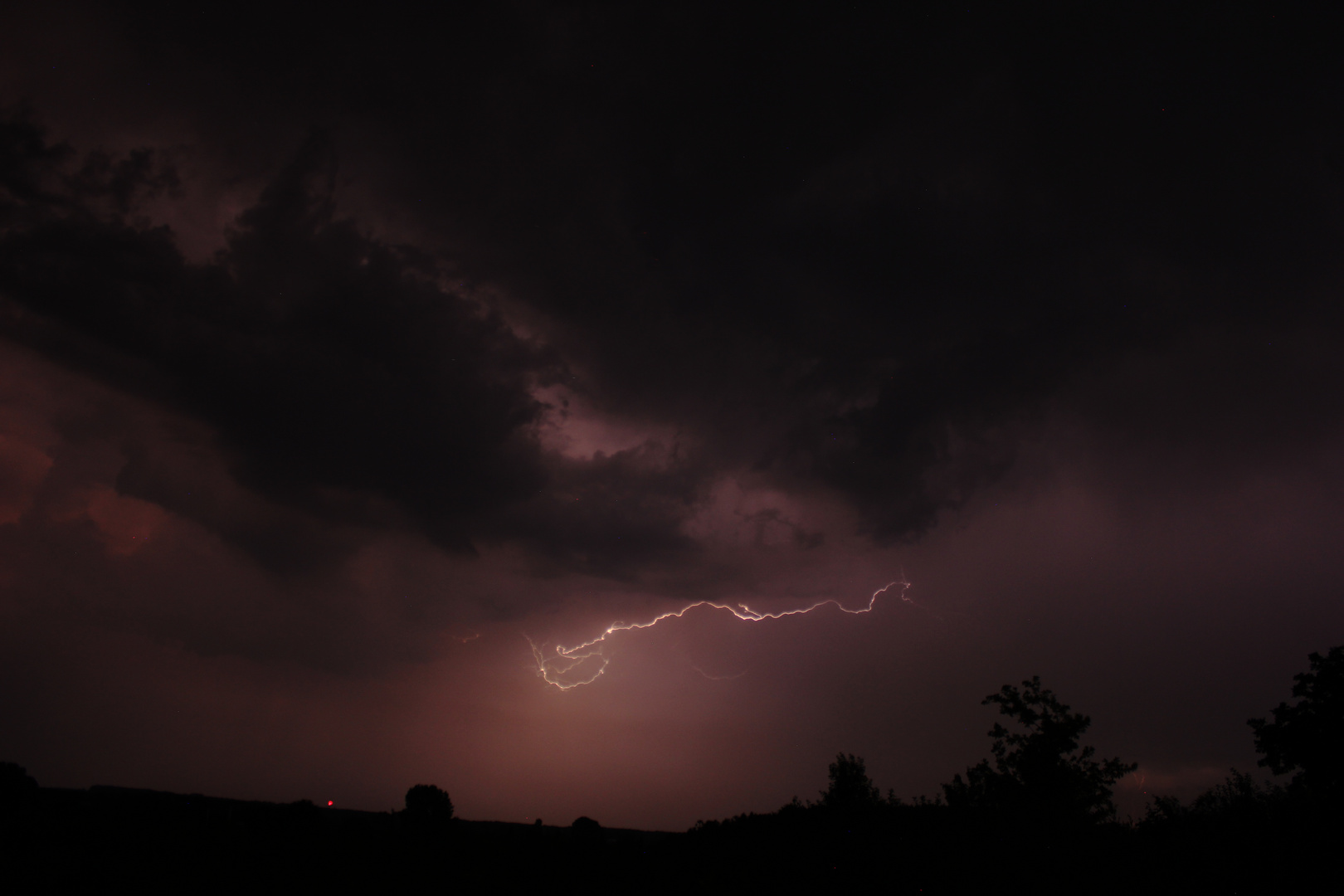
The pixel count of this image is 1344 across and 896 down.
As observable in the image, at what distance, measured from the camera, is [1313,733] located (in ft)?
92.1

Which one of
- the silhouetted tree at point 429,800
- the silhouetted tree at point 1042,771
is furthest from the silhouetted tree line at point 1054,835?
the silhouetted tree at point 429,800

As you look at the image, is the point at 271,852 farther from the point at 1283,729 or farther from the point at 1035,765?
the point at 1283,729

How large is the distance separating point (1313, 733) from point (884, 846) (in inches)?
984

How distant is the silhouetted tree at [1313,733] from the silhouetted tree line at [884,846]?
0.22ft

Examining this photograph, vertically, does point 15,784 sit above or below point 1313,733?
below

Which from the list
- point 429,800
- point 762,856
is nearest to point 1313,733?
point 762,856

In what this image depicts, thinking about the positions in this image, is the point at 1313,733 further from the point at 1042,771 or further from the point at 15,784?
the point at 15,784

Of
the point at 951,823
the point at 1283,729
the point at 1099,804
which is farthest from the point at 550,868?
the point at 1283,729

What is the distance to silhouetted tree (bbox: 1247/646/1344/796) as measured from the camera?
2750 centimetres

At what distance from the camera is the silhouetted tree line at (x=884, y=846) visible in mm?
13016

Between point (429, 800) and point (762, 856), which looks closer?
point (762, 856)

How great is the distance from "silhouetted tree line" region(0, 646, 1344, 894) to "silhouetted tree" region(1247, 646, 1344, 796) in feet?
0.22

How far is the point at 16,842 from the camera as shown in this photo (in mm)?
20469

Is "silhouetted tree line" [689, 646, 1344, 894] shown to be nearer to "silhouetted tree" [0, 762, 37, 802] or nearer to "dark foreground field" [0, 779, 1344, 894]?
"dark foreground field" [0, 779, 1344, 894]
